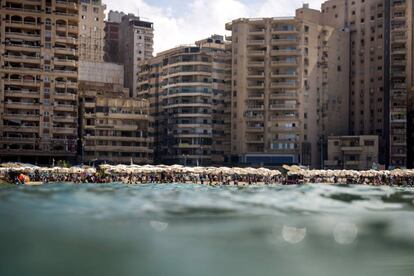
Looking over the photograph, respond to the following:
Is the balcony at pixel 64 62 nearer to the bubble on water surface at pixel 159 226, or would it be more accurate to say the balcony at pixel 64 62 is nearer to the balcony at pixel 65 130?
the balcony at pixel 65 130

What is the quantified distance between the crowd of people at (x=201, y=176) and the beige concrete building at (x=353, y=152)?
24929mm

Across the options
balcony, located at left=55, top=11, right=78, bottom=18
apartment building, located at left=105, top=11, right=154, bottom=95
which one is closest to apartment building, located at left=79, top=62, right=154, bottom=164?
balcony, located at left=55, top=11, right=78, bottom=18

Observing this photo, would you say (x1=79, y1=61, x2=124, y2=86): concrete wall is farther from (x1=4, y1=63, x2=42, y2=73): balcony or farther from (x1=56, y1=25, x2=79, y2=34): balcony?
(x1=4, y1=63, x2=42, y2=73): balcony

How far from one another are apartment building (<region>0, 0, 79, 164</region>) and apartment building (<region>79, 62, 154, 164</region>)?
5.37 metres

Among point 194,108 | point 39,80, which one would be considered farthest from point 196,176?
point 194,108

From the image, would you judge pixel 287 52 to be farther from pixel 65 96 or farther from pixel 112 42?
pixel 112 42

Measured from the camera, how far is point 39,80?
129875 millimetres

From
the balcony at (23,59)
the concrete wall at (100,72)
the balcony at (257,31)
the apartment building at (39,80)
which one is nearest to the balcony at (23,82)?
the apartment building at (39,80)

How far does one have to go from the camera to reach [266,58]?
463ft

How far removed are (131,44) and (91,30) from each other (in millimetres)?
13163

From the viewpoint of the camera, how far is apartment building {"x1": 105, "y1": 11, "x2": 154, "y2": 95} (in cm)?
18500

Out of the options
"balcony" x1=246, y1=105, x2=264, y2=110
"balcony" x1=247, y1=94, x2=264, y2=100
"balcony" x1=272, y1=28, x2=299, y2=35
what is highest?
"balcony" x1=272, y1=28, x2=299, y2=35

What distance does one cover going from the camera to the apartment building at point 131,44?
7283 inches

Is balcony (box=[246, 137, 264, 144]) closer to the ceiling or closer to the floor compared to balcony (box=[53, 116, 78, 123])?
closer to the floor
